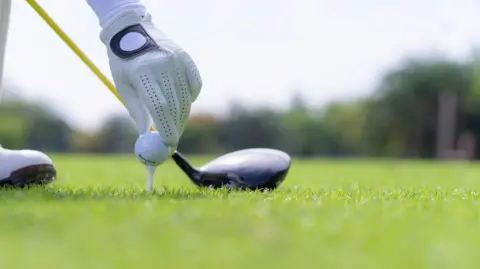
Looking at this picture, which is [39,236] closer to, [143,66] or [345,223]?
[345,223]

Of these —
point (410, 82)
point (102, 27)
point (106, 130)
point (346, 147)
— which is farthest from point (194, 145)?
point (102, 27)

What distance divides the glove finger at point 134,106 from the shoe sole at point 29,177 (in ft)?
1.94

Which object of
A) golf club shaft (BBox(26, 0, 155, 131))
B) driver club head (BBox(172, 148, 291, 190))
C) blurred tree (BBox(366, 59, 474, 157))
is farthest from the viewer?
blurred tree (BBox(366, 59, 474, 157))

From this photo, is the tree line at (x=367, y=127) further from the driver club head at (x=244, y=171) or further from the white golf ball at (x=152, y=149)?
the white golf ball at (x=152, y=149)

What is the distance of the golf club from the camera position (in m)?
3.03

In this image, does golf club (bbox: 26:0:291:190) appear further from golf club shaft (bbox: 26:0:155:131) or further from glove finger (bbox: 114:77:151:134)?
glove finger (bbox: 114:77:151:134)

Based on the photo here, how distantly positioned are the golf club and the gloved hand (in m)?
0.45

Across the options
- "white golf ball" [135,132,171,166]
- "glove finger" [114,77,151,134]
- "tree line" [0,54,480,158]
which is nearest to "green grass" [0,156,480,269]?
"white golf ball" [135,132,171,166]

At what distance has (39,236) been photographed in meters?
1.50

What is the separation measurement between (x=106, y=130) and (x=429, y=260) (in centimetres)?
3187

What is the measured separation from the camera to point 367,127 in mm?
34750

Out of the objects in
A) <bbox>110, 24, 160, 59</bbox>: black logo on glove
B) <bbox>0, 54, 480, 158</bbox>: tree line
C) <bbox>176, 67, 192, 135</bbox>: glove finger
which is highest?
<bbox>110, 24, 160, 59</bbox>: black logo on glove

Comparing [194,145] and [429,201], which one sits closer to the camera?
[429,201]

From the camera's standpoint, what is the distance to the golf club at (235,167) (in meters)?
3.03
